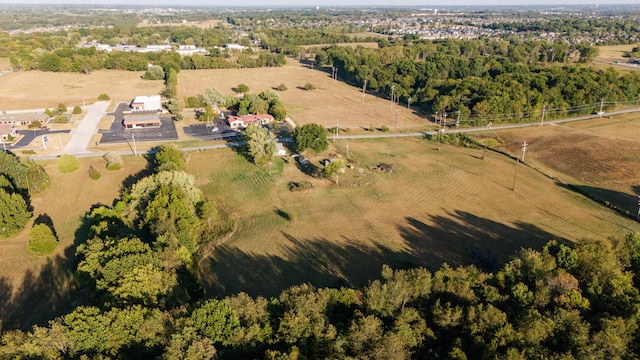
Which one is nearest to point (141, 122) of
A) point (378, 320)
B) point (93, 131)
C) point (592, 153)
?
point (93, 131)

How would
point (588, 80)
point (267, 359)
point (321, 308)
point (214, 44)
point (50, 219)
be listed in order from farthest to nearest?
point (214, 44)
point (588, 80)
point (50, 219)
point (321, 308)
point (267, 359)

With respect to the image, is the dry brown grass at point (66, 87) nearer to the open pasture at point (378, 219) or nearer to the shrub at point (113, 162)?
the shrub at point (113, 162)

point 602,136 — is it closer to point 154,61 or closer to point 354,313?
point 354,313

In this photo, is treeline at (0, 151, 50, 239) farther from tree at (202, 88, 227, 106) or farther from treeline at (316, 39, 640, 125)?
treeline at (316, 39, 640, 125)

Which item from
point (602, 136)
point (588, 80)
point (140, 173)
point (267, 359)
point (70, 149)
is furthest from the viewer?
point (588, 80)

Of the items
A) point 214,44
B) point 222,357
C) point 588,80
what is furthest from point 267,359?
point 214,44

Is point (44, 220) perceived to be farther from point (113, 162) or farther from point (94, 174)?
point (113, 162)

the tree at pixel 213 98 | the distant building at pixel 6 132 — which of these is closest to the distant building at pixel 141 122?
the tree at pixel 213 98
